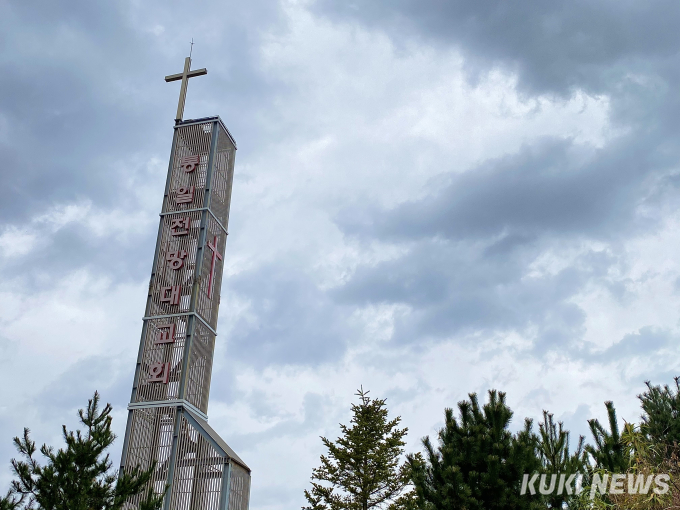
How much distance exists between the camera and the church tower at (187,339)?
20.7 m

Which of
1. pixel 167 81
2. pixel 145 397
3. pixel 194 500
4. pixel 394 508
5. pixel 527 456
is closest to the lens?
pixel 527 456

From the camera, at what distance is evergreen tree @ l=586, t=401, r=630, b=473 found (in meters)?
15.2

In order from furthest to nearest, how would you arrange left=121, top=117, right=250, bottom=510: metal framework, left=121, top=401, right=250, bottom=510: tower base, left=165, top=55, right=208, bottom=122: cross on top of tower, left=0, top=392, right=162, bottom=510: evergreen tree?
1. left=165, top=55, right=208, bottom=122: cross on top of tower
2. left=121, top=117, right=250, bottom=510: metal framework
3. left=121, top=401, right=250, bottom=510: tower base
4. left=0, top=392, right=162, bottom=510: evergreen tree

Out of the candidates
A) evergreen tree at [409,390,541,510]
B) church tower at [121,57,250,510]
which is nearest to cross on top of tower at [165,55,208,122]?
church tower at [121,57,250,510]

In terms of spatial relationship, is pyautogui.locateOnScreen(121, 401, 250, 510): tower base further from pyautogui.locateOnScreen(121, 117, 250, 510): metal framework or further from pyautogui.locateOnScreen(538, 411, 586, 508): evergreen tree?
pyautogui.locateOnScreen(538, 411, 586, 508): evergreen tree

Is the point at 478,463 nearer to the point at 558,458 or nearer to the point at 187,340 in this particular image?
the point at 558,458

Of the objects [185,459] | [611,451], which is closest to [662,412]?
[611,451]

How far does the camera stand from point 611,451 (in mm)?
15500

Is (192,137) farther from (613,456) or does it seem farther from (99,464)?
(613,456)

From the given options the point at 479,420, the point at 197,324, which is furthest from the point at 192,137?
the point at 479,420

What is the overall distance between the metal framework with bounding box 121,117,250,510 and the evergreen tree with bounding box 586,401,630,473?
34.3ft

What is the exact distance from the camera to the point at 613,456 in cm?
1534

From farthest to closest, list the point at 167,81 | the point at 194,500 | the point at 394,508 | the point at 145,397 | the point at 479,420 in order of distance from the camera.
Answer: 1. the point at 167,81
2. the point at 394,508
3. the point at 145,397
4. the point at 194,500
5. the point at 479,420

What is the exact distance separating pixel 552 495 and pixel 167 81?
74.2 ft
